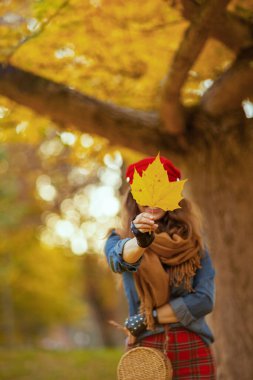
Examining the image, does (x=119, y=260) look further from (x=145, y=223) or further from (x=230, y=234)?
(x=230, y=234)

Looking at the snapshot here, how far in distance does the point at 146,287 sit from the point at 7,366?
20.2 ft

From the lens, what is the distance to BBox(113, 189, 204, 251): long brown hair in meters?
3.19

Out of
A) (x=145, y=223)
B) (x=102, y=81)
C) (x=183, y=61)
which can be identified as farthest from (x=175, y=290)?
(x=102, y=81)

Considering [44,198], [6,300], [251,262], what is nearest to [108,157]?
[251,262]

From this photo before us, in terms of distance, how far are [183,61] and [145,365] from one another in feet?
9.98

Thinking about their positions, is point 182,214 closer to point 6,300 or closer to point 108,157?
point 108,157

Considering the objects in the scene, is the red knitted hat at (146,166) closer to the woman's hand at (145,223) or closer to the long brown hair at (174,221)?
the long brown hair at (174,221)

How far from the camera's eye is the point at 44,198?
15.6 meters

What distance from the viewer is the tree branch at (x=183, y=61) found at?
4.50 meters

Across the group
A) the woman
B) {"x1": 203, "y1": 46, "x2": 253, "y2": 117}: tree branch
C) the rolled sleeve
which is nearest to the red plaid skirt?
the woman

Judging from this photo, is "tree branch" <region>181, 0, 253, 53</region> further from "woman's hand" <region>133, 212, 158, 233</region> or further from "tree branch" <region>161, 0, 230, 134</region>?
"woman's hand" <region>133, 212, 158, 233</region>

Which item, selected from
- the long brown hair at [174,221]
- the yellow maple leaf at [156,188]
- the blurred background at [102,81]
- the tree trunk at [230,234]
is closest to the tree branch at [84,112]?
the blurred background at [102,81]

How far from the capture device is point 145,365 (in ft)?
9.61

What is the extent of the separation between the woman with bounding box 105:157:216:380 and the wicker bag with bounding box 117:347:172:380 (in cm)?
18
